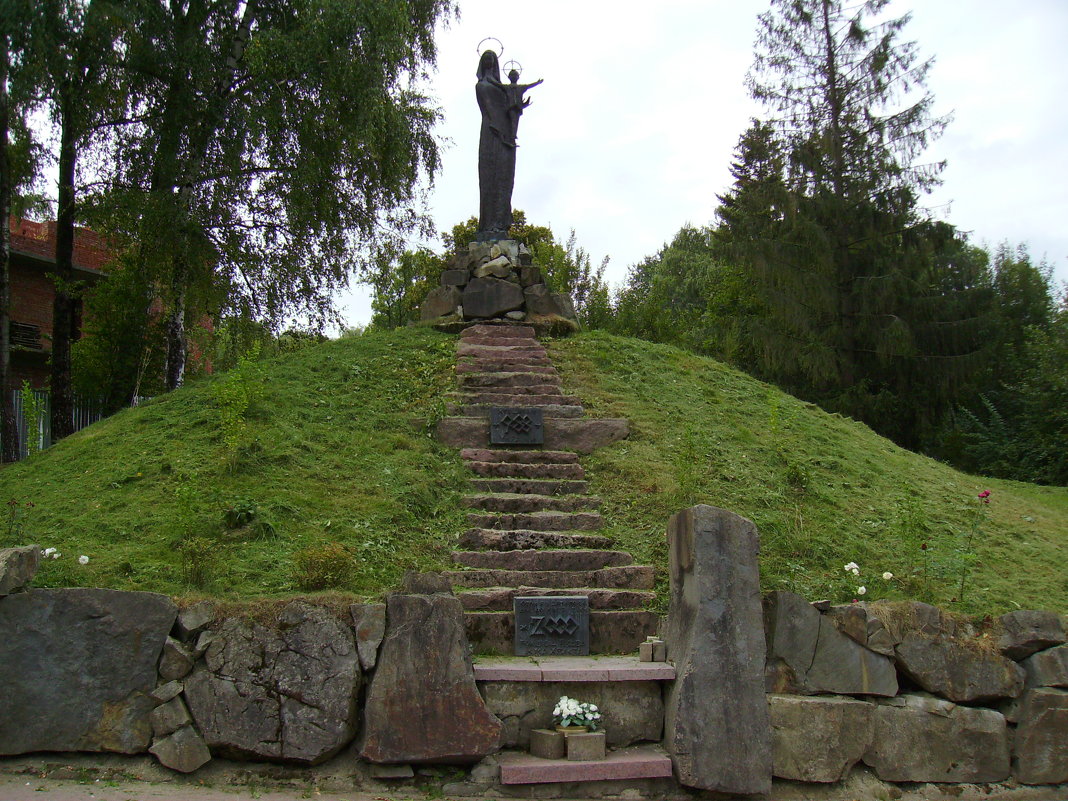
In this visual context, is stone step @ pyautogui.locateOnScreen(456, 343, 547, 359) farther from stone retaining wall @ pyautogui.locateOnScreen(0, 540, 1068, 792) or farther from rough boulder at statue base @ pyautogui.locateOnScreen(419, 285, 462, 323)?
stone retaining wall @ pyautogui.locateOnScreen(0, 540, 1068, 792)

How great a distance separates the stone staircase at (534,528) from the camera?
262 inches

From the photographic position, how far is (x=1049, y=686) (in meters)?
6.16

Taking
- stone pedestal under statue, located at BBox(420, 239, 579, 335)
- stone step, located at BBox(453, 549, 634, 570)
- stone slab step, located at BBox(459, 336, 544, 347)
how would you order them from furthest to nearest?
stone pedestal under statue, located at BBox(420, 239, 579, 335) → stone slab step, located at BBox(459, 336, 544, 347) → stone step, located at BBox(453, 549, 634, 570)

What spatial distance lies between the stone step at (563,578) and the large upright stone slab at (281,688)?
1.60 meters

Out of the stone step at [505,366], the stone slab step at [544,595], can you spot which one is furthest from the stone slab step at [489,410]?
the stone slab step at [544,595]

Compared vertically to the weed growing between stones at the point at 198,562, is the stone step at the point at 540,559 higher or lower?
lower

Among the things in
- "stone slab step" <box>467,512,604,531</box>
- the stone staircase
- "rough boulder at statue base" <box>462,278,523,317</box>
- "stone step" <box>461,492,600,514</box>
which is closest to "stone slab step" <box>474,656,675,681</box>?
the stone staircase

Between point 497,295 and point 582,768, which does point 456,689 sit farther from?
point 497,295

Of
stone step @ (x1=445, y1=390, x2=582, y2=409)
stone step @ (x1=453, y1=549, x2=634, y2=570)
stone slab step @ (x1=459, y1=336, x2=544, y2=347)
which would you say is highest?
stone slab step @ (x1=459, y1=336, x2=544, y2=347)

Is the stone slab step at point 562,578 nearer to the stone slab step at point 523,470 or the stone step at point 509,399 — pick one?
the stone slab step at point 523,470

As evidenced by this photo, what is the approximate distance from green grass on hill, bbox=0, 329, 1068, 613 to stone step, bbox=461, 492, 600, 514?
0.19m

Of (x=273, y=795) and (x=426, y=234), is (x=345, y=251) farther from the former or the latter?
(x=273, y=795)

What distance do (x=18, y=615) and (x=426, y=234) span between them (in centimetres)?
1169

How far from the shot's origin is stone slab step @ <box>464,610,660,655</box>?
21.0 ft
